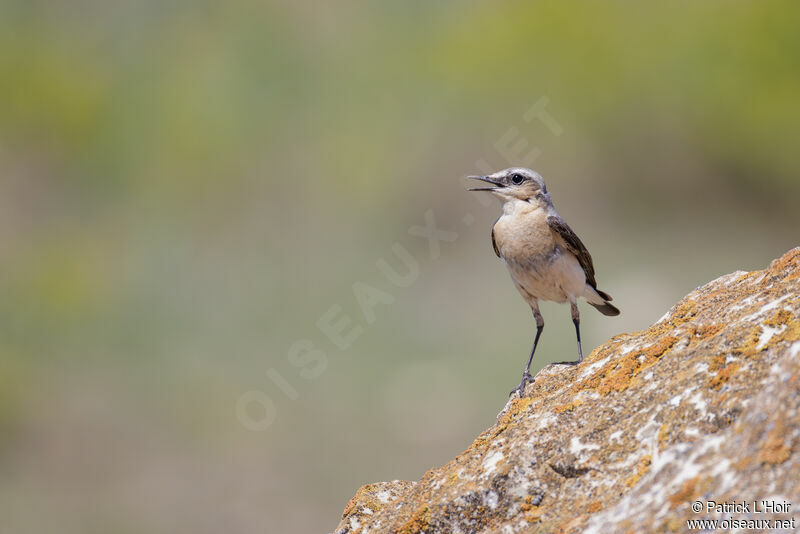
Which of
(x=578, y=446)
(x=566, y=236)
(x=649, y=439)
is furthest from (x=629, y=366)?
(x=566, y=236)

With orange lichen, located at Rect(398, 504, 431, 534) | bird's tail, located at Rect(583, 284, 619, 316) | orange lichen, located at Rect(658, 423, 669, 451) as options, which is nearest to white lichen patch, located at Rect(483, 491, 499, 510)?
orange lichen, located at Rect(398, 504, 431, 534)

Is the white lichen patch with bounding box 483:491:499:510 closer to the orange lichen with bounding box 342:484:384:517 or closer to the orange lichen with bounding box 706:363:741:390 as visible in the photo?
the orange lichen with bounding box 342:484:384:517

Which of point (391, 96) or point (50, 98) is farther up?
point (50, 98)

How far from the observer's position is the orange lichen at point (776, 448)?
144 inches

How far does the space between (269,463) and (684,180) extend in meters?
15.0

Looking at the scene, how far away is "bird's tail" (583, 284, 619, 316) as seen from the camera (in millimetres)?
9133

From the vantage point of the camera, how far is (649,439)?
15.3 feet

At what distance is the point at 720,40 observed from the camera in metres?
28.7

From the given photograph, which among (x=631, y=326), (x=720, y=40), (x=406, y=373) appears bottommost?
(x=631, y=326)

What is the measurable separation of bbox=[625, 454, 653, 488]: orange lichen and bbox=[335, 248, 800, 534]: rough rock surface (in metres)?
0.01

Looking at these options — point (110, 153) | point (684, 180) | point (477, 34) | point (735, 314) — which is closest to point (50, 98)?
point (110, 153)

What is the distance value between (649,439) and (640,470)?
0.20 metres

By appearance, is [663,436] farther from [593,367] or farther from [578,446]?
[593,367]

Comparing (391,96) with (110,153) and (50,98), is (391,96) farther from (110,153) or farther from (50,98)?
(50,98)
